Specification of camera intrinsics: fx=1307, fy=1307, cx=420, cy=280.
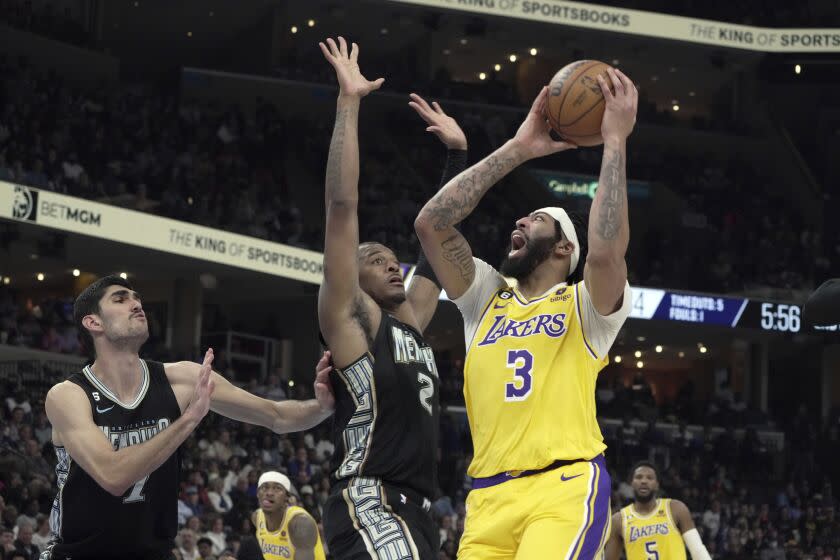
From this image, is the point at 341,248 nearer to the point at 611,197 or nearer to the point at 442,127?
the point at 611,197

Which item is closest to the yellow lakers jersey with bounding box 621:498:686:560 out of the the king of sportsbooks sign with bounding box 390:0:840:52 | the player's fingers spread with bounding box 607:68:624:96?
the player's fingers spread with bounding box 607:68:624:96

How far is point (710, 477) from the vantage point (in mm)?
27594

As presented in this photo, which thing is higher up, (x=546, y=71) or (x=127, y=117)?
(x=546, y=71)

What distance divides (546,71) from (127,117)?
44.2 feet

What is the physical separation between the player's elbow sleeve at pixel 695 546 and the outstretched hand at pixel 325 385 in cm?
637

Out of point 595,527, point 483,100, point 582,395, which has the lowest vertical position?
point 595,527

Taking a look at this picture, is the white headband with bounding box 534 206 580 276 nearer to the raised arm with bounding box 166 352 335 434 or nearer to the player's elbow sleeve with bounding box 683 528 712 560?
the raised arm with bounding box 166 352 335 434

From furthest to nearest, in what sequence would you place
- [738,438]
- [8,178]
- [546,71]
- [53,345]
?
[546,71]
[738,438]
[53,345]
[8,178]

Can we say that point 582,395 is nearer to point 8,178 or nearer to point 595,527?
point 595,527

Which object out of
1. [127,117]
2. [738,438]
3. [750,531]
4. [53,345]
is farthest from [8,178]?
[738,438]

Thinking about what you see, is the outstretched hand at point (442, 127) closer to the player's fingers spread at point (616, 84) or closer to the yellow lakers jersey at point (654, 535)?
the player's fingers spread at point (616, 84)

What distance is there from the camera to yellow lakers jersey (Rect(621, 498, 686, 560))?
12.4m

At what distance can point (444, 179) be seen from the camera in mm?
6668

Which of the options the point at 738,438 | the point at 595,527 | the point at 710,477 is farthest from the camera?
the point at 738,438
